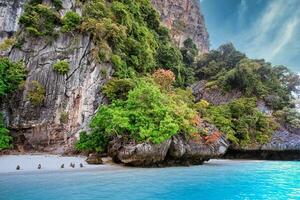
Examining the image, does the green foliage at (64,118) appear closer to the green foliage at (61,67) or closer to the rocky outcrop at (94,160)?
the green foliage at (61,67)

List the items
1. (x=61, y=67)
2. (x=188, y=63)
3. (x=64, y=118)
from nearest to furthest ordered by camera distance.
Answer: (x=64, y=118), (x=61, y=67), (x=188, y=63)

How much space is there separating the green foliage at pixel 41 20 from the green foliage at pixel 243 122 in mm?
15729

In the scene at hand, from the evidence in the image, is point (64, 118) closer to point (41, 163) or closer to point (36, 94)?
point (36, 94)

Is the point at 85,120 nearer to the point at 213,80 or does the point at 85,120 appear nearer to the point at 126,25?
the point at 126,25

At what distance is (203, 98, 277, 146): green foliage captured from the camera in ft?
91.6

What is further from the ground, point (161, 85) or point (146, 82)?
point (161, 85)

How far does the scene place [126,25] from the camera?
2783 centimetres

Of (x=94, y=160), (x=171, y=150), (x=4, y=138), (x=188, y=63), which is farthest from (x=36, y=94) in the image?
(x=188, y=63)

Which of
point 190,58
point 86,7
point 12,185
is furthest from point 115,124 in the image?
point 190,58

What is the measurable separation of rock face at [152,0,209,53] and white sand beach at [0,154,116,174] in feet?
119

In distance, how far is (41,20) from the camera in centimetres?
2453

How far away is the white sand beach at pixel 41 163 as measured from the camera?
16.0 m

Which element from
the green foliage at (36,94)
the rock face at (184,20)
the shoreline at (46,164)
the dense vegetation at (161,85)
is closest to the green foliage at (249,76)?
the dense vegetation at (161,85)

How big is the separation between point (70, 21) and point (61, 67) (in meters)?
4.32
